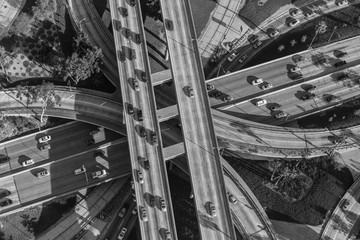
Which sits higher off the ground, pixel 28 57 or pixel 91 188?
pixel 28 57

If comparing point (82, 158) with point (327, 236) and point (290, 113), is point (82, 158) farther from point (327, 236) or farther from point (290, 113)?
point (327, 236)

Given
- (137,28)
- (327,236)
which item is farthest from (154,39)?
(327,236)

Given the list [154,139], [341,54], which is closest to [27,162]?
[154,139]

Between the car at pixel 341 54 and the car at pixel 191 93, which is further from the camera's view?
the car at pixel 341 54

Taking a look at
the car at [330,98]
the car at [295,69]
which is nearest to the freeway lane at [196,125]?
the car at [295,69]

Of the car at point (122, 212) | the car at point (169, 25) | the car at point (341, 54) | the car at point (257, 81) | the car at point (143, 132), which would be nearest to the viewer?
the car at point (143, 132)

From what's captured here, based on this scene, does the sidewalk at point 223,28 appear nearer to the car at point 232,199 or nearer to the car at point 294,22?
the car at point 294,22
